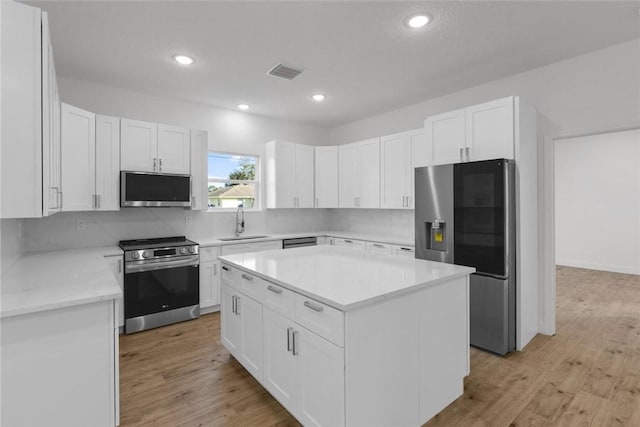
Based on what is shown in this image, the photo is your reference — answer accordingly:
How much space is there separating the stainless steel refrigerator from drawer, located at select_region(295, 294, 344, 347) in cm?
199

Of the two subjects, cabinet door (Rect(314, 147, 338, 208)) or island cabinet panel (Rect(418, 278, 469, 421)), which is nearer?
island cabinet panel (Rect(418, 278, 469, 421))

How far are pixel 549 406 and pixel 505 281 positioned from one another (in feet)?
3.28

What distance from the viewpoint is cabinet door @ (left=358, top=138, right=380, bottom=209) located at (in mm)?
4648

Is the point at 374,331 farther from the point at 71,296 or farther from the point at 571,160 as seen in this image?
the point at 571,160

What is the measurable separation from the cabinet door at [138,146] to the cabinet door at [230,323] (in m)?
1.92

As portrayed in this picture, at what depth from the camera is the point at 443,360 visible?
198cm

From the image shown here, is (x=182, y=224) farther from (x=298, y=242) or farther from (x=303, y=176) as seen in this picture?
(x=303, y=176)

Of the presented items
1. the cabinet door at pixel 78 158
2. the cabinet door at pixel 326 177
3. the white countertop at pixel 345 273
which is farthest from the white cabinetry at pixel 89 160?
the cabinet door at pixel 326 177

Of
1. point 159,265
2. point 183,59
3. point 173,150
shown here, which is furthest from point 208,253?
point 183,59

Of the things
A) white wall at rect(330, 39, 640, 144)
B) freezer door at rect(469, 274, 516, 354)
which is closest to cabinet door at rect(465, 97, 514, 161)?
white wall at rect(330, 39, 640, 144)

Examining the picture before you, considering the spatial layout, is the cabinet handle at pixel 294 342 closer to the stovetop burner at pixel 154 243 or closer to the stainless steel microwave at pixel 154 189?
the stovetop burner at pixel 154 243

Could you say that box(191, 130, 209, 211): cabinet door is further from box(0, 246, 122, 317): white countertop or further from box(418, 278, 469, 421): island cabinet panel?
box(418, 278, 469, 421): island cabinet panel

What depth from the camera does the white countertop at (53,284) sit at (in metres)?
1.50

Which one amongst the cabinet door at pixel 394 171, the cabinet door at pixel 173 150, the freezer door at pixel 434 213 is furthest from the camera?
the cabinet door at pixel 394 171
